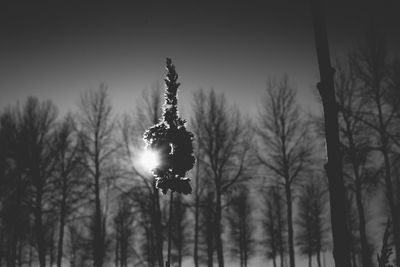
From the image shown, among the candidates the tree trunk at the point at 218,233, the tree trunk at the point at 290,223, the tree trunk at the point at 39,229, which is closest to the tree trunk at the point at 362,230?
the tree trunk at the point at 290,223

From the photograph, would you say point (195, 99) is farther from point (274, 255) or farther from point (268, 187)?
point (274, 255)

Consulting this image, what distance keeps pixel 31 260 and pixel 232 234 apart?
24.3m

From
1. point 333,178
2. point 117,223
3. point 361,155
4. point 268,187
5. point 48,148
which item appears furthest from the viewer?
point 117,223

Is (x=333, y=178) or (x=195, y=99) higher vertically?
(x=195, y=99)

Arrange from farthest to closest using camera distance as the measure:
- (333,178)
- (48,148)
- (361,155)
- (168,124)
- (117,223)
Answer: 1. (117,223)
2. (48,148)
3. (168,124)
4. (361,155)
5. (333,178)

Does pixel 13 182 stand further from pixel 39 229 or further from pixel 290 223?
pixel 290 223

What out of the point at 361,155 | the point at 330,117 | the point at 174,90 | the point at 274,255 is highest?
the point at 174,90

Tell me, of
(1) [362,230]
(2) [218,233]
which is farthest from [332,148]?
(2) [218,233]

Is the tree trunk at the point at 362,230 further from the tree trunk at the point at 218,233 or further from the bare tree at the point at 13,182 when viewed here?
the bare tree at the point at 13,182

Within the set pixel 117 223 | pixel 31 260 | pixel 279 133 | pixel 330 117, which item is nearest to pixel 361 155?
pixel 279 133

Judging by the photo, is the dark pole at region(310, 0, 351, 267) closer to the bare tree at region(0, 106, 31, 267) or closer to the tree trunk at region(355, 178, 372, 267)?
the tree trunk at region(355, 178, 372, 267)

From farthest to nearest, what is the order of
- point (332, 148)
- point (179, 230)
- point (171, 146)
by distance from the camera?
point (179, 230) < point (171, 146) < point (332, 148)

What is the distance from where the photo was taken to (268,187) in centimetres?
2248

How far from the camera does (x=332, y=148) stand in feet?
13.6
